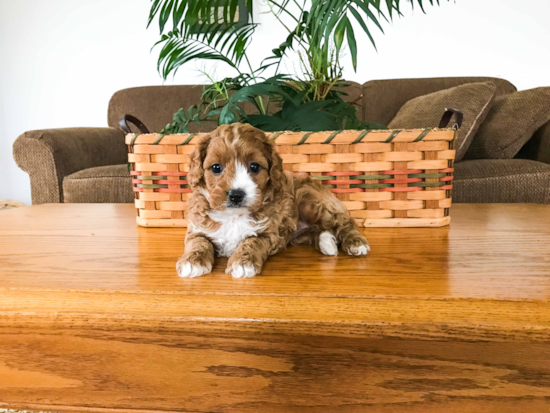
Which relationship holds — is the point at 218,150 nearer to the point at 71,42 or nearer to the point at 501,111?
the point at 501,111

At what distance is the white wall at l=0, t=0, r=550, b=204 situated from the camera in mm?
3258

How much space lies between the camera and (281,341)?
622 millimetres

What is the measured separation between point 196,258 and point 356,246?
33cm

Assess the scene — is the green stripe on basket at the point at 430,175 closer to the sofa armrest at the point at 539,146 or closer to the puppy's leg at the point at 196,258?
the puppy's leg at the point at 196,258

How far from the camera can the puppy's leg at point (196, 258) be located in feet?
2.31

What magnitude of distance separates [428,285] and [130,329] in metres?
0.47

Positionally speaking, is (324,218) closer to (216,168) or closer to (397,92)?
(216,168)

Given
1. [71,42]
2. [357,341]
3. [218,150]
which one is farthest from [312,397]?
[71,42]

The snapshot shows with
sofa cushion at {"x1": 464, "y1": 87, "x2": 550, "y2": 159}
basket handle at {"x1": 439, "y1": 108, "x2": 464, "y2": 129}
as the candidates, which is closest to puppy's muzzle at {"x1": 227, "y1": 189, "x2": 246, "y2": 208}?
basket handle at {"x1": 439, "y1": 108, "x2": 464, "y2": 129}

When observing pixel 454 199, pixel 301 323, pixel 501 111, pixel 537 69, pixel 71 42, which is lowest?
pixel 454 199

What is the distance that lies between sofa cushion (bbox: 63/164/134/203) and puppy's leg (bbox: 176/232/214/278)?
1.64 meters

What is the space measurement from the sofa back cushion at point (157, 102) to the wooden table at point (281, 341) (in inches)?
99.6

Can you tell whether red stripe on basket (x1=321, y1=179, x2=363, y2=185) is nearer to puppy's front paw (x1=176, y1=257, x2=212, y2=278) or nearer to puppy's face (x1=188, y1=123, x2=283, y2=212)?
puppy's face (x1=188, y1=123, x2=283, y2=212)

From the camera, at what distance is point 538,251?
825 millimetres
